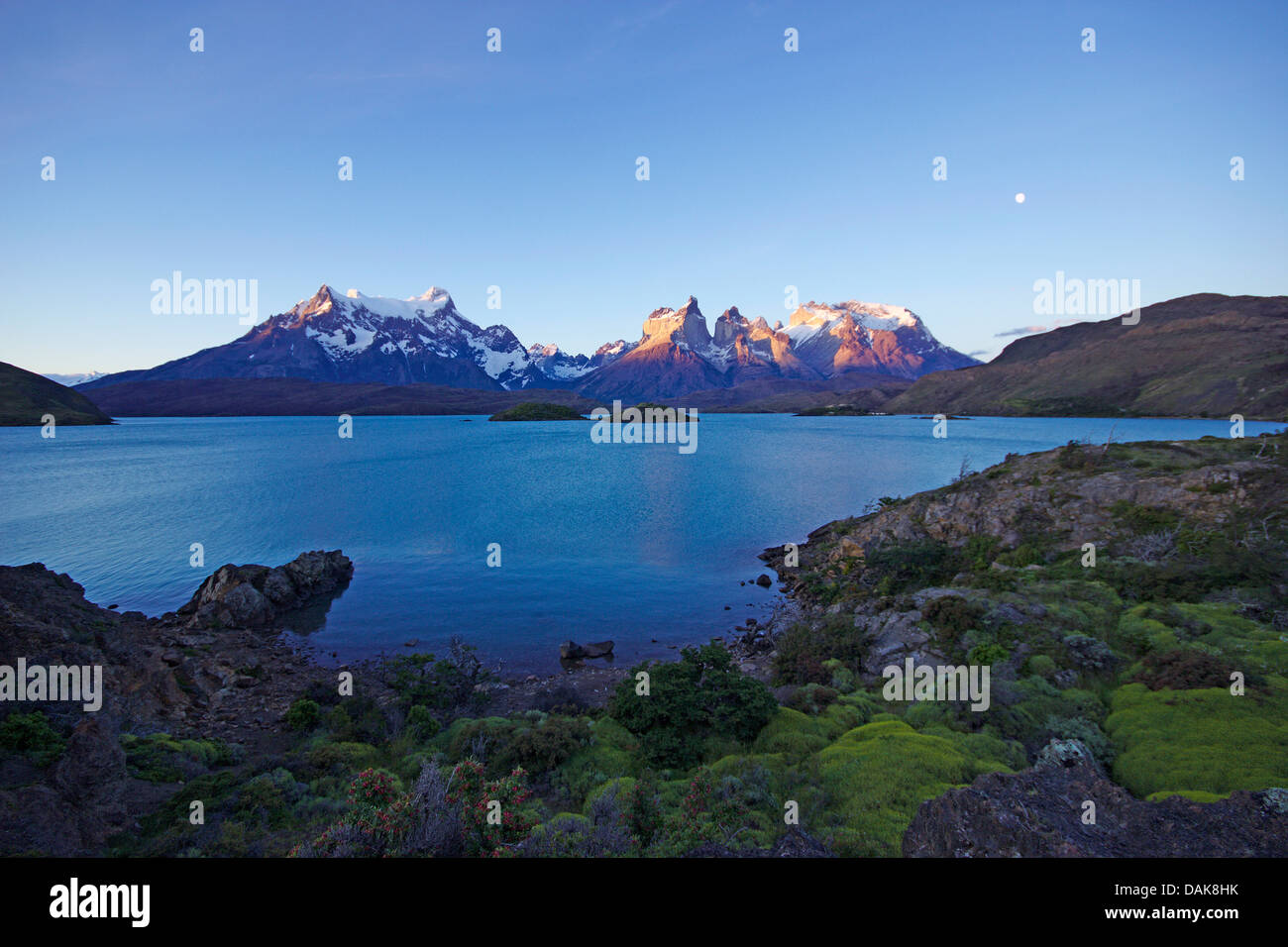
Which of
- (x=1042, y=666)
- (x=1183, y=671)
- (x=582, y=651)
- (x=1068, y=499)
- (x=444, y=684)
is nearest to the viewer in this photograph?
(x=1183, y=671)

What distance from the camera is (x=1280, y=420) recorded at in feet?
470

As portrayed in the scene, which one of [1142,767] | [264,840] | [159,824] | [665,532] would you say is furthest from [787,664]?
[665,532]

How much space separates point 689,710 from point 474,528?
136 feet

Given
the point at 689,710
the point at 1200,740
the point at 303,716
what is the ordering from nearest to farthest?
the point at 1200,740 → the point at 689,710 → the point at 303,716

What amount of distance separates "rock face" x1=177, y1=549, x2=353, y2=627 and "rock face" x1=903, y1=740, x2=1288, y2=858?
3509cm

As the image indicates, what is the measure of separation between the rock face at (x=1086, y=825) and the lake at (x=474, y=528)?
20.9m

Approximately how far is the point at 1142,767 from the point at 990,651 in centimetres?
588

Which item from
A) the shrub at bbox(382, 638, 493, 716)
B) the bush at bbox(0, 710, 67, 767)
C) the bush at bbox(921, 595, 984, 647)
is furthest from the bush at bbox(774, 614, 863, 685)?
the bush at bbox(0, 710, 67, 767)

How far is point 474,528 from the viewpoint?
174 ft

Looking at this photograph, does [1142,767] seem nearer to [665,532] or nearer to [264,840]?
[264,840]

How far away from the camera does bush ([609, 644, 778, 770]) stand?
14.5 meters

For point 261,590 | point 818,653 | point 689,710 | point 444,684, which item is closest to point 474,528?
point 261,590

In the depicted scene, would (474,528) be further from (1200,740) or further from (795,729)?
(1200,740)

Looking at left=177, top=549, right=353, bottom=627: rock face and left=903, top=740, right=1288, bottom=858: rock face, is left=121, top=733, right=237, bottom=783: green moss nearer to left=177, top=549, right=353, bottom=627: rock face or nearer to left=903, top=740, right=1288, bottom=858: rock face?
left=177, top=549, right=353, bottom=627: rock face
